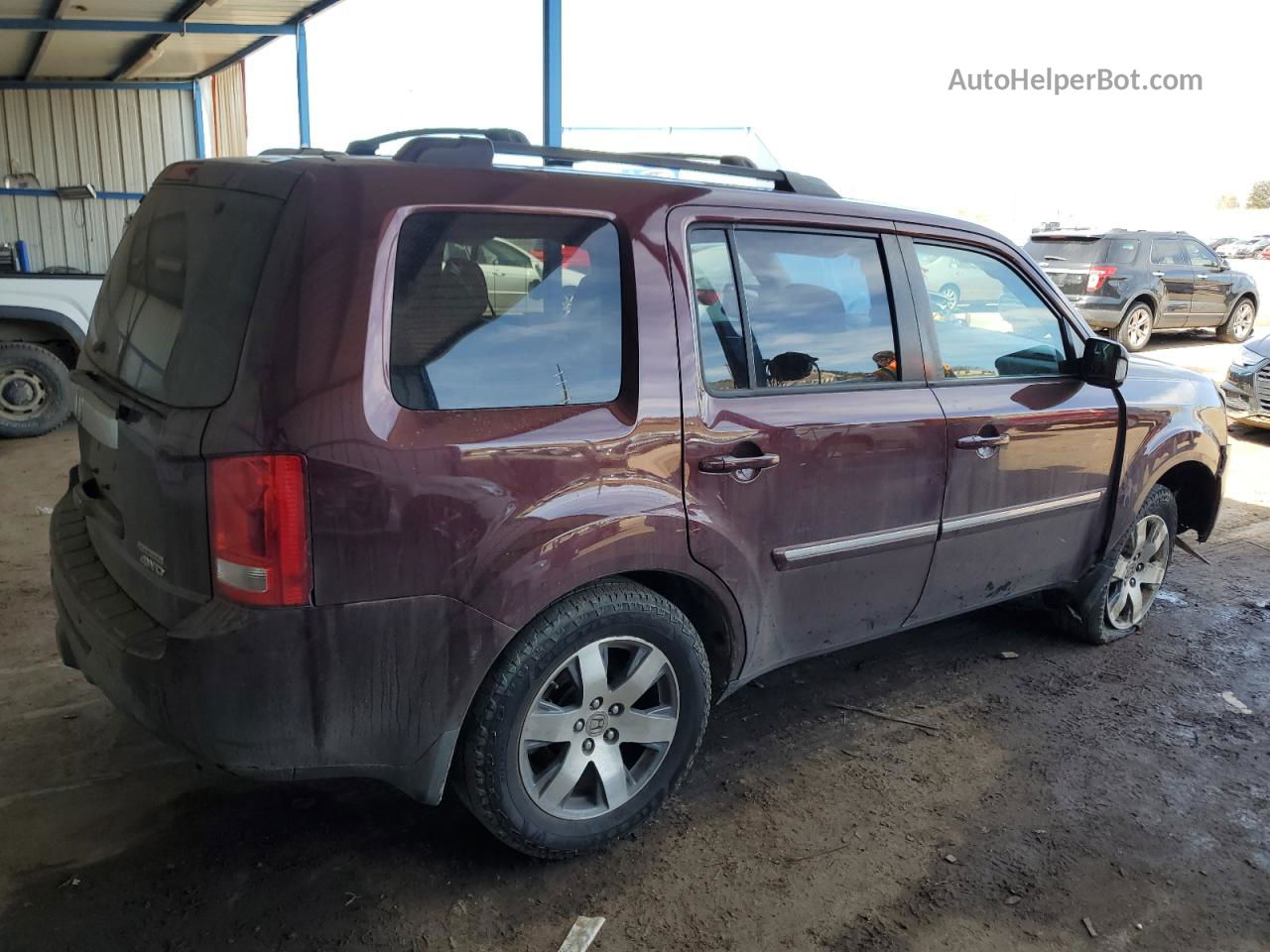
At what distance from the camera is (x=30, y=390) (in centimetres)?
784

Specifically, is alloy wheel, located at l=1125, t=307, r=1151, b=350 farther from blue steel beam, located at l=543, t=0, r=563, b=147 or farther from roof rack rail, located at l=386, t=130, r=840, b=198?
roof rack rail, located at l=386, t=130, r=840, b=198

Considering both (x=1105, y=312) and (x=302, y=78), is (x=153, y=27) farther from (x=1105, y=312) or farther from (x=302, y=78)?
(x=1105, y=312)

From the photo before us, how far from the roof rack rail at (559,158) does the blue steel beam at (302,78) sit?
36.0ft

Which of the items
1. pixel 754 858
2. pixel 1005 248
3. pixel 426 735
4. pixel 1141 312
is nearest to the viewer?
pixel 426 735

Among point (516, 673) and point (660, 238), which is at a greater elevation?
point (660, 238)

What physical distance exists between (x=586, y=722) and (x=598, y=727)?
0.05 m

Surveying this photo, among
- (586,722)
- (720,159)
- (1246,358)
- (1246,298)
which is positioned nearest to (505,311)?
(586,722)

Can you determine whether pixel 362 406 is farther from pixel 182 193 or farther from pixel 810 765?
pixel 810 765

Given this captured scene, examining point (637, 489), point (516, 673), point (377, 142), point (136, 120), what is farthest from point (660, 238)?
point (136, 120)

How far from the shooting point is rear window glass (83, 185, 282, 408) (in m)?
2.24

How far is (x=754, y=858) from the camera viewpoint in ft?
9.32

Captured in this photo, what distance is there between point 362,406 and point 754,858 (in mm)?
1686

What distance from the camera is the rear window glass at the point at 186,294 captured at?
224cm

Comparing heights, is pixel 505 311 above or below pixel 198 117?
below
